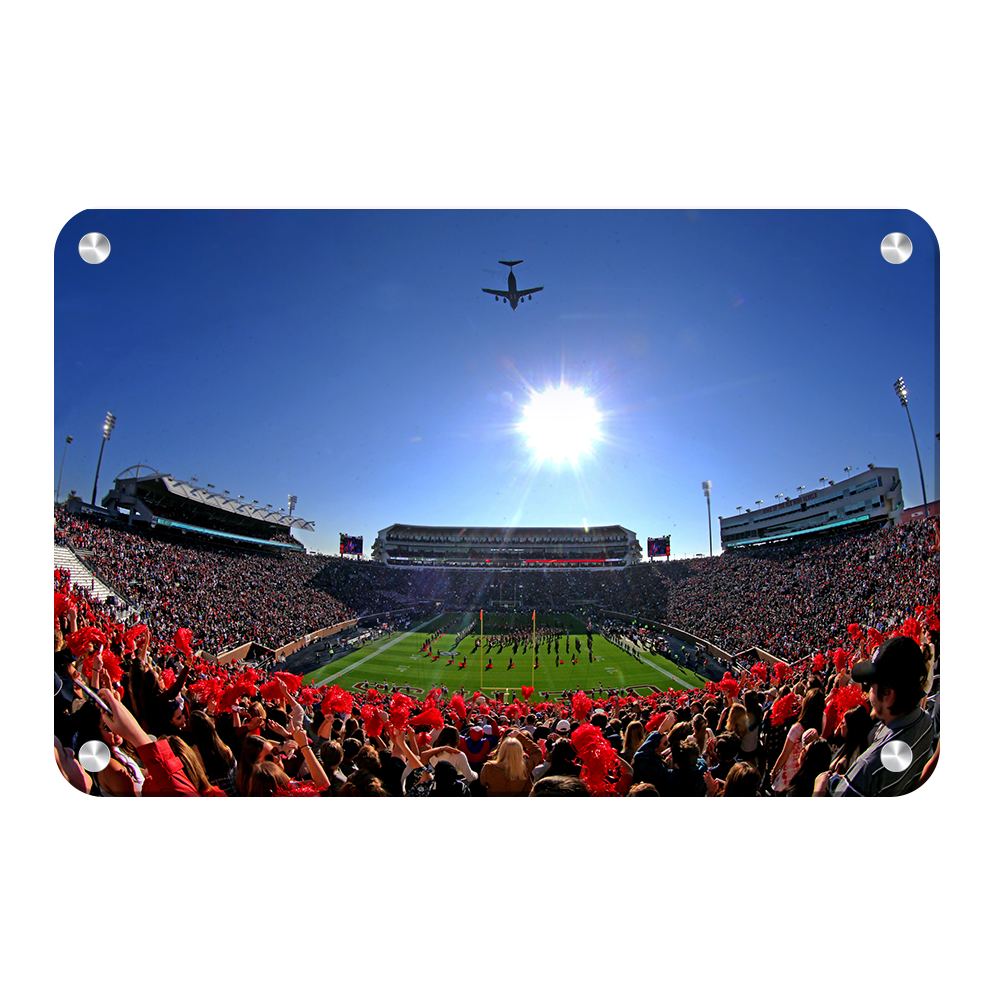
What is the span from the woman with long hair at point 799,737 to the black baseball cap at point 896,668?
0.47 m

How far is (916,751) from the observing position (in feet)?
7.75

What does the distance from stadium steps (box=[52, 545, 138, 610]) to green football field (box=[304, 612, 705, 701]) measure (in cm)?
388

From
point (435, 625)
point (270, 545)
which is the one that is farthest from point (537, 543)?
point (270, 545)

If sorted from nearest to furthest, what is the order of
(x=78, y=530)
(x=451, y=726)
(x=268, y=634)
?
(x=451, y=726), (x=78, y=530), (x=268, y=634)

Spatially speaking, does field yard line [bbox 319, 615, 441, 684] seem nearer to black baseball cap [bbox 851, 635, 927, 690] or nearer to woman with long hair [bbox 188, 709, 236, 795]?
woman with long hair [bbox 188, 709, 236, 795]

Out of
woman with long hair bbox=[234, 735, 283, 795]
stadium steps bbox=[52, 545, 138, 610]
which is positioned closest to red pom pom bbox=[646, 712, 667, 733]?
woman with long hair bbox=[234, 735, 283, 795]

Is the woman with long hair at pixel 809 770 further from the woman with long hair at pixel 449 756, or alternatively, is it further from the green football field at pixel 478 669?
the green football field at pixel 478 669

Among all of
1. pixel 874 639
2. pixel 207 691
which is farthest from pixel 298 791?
pixel 874 639

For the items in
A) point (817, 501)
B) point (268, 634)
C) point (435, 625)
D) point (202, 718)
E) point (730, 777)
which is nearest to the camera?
point (730, 777)

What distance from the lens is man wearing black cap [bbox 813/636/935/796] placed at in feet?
7.63

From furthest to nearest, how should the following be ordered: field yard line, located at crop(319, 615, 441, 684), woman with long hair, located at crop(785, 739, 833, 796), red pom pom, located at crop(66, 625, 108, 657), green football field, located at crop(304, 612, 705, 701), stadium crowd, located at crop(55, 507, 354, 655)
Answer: field yard line, located at crop(319, 615, 441, 684) < green football field, located at crop(304, 612, 705, 701) < stadium crowd, located at crop(55, 507, 354, 655) < red pom pom, located at crop(66, 625, 108, 657) < woman with long hair, located at crop(785, 739, 833, 796)

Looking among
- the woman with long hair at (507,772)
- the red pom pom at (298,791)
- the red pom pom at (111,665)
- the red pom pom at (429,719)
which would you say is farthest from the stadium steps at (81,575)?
the woman with long hair at (507,772)

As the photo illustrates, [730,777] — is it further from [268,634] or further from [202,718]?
[268,634]

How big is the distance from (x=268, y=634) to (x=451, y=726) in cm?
529
